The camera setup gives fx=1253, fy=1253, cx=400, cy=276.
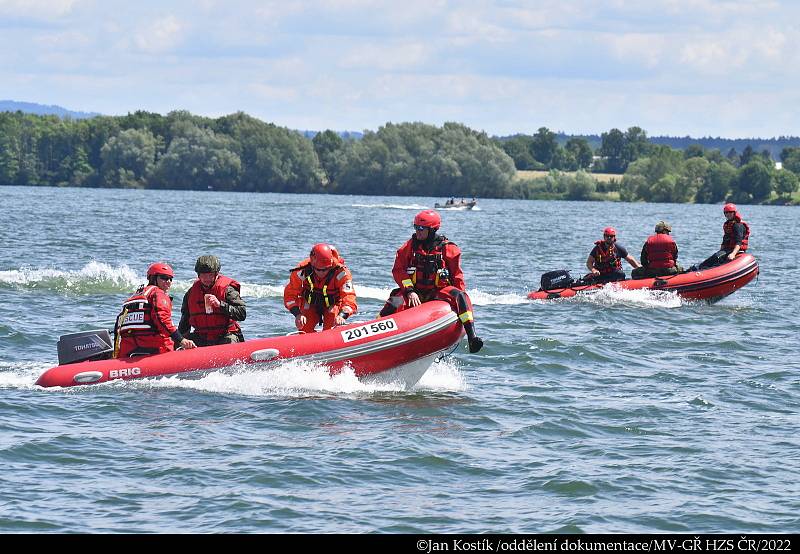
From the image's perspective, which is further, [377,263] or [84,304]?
[377,263]

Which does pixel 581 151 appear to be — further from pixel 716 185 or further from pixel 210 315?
pixel 210 315

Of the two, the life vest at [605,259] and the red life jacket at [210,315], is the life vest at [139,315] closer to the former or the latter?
the red life jacket at [210,315]

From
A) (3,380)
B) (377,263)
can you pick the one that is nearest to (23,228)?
(377,263)

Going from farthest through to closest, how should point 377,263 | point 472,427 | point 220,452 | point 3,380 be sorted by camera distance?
point 377,263, point 3,380, point 472,427, point 220,452

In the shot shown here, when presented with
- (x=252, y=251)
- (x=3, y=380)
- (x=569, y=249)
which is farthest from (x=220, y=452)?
(x=569, y=249)

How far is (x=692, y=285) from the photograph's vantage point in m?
21.5

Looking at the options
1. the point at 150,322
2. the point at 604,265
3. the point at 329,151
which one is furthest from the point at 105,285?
the point at 329,151

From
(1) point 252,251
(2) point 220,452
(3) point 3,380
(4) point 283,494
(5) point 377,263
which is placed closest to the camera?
(4) point 283,494

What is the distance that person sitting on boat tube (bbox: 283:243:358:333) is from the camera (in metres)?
12.8

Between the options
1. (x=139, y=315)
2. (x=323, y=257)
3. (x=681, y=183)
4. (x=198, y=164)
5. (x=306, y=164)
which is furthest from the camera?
(x=681, y=183)

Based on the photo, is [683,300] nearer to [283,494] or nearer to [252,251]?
[283,494]

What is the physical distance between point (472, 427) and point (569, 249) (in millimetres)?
29954

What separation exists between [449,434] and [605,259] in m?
11.0

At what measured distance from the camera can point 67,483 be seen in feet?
30.2
